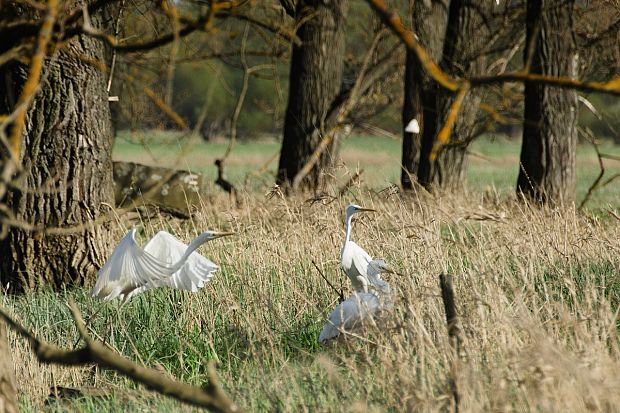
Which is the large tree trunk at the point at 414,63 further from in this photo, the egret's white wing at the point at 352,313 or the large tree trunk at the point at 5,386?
the large tree trunk at the point at 5,386

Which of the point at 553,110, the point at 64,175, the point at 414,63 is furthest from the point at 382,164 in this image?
the point at 64,175

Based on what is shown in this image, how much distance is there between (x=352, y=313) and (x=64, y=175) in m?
3.05

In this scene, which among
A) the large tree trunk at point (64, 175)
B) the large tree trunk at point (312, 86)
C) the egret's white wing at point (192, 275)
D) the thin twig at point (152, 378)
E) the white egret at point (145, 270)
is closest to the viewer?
the thin twig at point (152, 378)

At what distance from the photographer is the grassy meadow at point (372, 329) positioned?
337 cm

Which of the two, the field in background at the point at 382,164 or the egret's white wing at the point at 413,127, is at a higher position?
the egret's white wing at the point at 413,127

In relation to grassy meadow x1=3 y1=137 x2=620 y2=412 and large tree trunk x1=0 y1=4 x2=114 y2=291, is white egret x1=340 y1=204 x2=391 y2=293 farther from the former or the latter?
large tree trunk x1=0 y1=4 x2=114 y2=291

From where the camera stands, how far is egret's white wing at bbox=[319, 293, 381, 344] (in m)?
4.12

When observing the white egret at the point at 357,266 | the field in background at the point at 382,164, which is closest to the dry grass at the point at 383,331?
the white egret at the point at 357,266

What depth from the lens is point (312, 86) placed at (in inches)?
426

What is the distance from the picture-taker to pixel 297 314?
5.18 m

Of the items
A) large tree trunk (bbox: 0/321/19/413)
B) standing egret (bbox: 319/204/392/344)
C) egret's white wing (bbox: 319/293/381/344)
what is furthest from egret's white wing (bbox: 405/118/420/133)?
large tree trunk (bbox: 0/321/19/413)

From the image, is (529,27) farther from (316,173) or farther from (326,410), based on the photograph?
(326,410)

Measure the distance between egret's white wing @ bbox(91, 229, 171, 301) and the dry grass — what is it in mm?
241

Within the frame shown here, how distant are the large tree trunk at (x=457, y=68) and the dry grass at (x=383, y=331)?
321 cm
